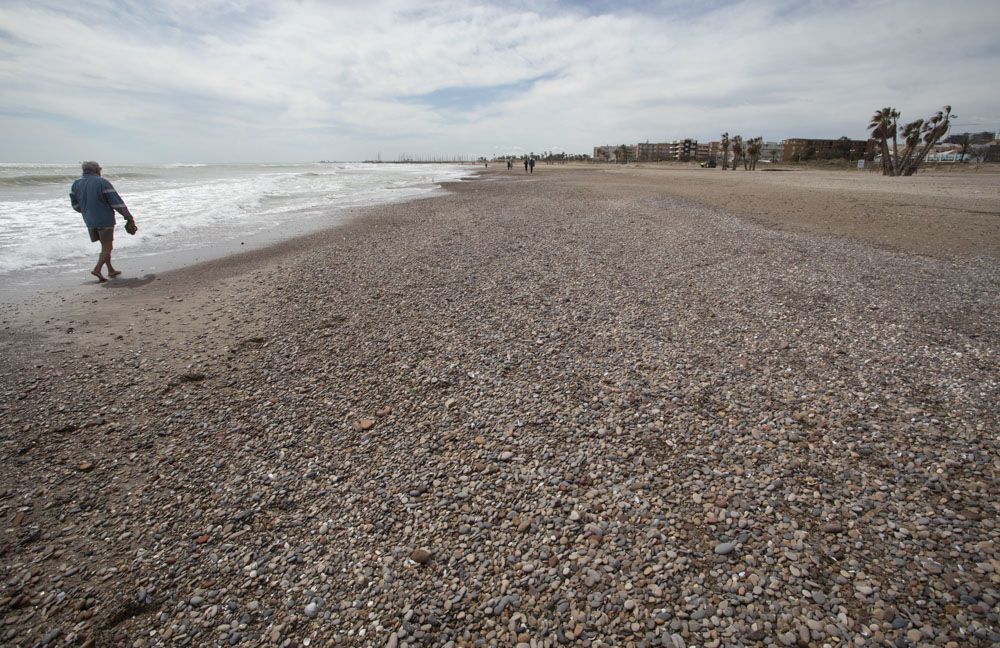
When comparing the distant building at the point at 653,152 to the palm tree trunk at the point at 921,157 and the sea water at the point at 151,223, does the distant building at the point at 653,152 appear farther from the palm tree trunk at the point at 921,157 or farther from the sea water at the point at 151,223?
the sea water at the point at 151,223

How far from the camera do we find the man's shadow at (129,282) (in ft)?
29.7

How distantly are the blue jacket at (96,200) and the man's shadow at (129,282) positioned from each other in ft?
4.44

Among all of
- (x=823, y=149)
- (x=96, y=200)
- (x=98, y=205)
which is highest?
(x=823, y=149)

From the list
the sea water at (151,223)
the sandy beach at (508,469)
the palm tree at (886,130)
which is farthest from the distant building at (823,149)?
the sandy beach at (508,469)

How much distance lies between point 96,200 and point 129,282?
2.07 metres

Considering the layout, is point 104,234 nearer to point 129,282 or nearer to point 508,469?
point 129,282

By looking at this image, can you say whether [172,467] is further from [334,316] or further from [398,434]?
[334,316]

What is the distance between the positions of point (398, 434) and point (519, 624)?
7.03 feet

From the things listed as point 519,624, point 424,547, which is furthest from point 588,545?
point 424,547

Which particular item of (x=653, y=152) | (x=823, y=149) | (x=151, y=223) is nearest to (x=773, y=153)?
(x=823, y=149)

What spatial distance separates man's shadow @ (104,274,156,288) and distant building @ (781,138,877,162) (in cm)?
11730

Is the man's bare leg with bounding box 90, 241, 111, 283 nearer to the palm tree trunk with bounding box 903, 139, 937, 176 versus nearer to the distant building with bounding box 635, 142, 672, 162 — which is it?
the palm tree trunk with bounding box 903, 139, 937, 176

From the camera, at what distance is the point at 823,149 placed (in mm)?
97500

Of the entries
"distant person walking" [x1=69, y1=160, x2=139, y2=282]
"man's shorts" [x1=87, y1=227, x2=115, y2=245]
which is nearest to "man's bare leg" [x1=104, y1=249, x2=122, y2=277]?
"distant person walking" [x1=69, y1=160, x2=139, y2=282]
